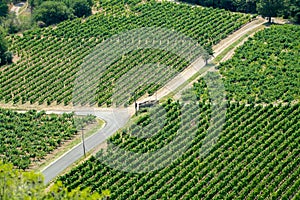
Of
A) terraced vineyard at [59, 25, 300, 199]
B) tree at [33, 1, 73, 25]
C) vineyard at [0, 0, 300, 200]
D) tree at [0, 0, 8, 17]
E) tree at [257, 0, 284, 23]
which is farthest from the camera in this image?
tree at [0, 0, 8, 17]

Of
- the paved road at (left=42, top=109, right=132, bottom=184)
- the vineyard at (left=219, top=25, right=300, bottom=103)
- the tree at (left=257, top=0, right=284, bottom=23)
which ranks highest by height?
the tree at (left=257, top=0, right=284, bottom=23)

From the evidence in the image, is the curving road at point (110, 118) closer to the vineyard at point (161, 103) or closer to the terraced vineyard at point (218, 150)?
the vineyard at point (161, 103)

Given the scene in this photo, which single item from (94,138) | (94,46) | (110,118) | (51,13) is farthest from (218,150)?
(51,13)

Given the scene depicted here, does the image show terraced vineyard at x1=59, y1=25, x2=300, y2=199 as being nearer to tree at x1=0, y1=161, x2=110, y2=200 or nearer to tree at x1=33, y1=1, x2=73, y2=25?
tree at x1=0, y1=161, x2=110, y2=200

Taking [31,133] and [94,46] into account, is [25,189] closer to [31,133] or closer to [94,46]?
[31,133]

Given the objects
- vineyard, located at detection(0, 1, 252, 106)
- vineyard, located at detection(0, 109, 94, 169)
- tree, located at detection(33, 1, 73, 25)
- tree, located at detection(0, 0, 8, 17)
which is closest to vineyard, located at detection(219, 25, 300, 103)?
vineyard, located at detection(0, 1, 252, 106)

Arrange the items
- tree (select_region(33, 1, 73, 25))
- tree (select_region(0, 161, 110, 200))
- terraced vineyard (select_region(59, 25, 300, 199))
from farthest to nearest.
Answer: tree (select_region(33, 1, 73, 25))
terraced vineyard (select_region(59, 25, 300, 199))
tree (select_region(0, 161, 110, 200))
